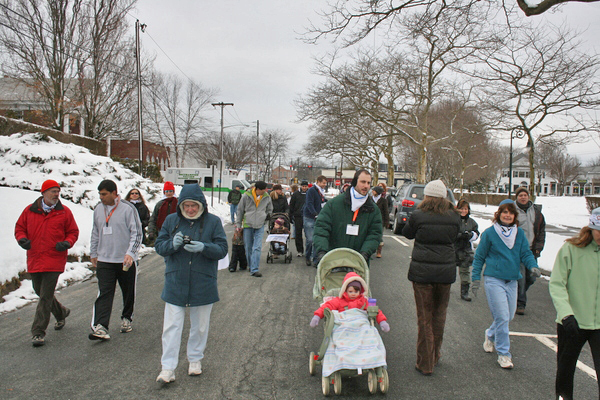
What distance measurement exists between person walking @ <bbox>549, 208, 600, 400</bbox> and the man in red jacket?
195 inches

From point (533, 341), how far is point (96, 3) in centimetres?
2693

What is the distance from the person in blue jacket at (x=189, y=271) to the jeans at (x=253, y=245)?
4.70 m

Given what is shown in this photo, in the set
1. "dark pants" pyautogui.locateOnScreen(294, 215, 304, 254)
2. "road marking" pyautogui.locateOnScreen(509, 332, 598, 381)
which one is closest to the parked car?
"dark pants" pyautogui.locateOnScreen(294, 215, 304, 254)

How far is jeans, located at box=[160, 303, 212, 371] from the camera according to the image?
3945 mm

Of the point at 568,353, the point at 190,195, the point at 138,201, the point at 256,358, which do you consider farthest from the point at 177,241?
the point at 138,201

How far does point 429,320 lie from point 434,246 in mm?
723

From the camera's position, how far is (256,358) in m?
4.59

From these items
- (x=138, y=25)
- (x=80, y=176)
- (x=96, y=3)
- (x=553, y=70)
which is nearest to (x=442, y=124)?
(x=553, y=70)

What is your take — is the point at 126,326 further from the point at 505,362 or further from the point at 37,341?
the point at 505,362

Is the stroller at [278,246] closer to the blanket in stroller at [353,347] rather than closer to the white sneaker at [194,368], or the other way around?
the white sneaker at [194,368]

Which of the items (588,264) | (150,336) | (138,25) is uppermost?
(138,25)

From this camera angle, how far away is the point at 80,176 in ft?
46.9

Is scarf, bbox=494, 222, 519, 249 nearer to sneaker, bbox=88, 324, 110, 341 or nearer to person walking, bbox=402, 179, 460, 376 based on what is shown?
person walking, bbox=402, 179, 460, 376

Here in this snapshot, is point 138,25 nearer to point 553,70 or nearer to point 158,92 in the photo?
point 553,70
